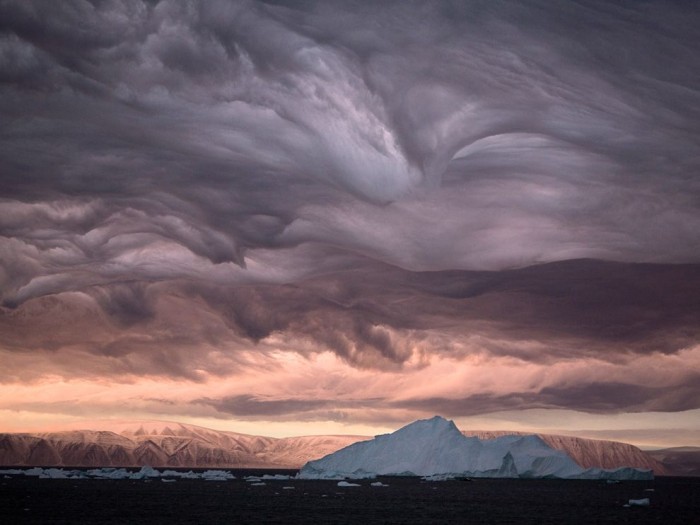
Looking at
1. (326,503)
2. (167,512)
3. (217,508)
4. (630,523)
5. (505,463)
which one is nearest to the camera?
(630,523)

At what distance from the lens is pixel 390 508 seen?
369 ft

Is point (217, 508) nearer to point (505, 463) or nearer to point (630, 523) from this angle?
point (630, 523)

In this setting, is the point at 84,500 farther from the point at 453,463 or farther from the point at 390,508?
the point at 453,463

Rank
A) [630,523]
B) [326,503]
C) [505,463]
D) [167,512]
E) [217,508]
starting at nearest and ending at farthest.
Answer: [630,523], [167,512], [217,508], [326,503], [505,463]

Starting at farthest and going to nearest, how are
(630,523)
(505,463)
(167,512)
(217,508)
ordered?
(505,463), (217,508), (167,512), (630,523)

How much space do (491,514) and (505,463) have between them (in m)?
93.8

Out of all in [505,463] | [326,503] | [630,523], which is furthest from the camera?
[505,463]

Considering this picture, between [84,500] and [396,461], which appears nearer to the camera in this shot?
[84,500]

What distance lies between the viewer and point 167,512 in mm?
105125

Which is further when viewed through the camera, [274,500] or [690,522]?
[274,500]

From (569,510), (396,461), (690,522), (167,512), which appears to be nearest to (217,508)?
(167,512)

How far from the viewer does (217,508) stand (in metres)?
112

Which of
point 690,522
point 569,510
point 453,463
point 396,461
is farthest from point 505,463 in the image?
point 690,522

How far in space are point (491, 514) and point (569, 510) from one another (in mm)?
15406
